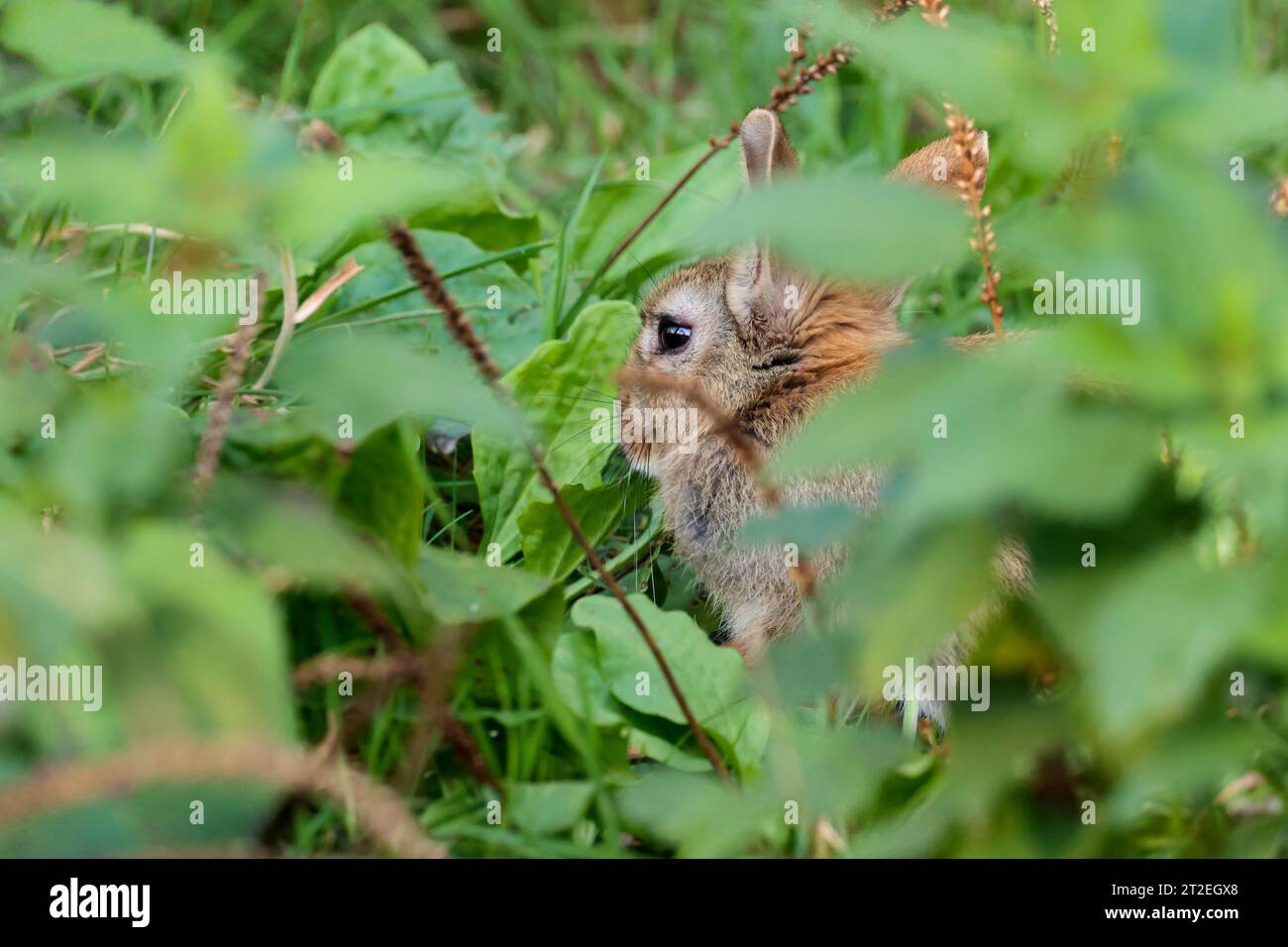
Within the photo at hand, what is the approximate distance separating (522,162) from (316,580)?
291cm

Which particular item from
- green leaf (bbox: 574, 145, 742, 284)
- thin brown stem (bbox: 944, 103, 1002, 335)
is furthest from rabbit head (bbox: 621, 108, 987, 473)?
thin brown stem (bbox: 944, 103, 1002, 335)

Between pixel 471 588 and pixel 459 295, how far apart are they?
150 centimetres

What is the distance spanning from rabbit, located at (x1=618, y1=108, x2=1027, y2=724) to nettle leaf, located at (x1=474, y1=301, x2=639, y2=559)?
14.5 inches

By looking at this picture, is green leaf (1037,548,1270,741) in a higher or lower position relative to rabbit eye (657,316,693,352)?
lower

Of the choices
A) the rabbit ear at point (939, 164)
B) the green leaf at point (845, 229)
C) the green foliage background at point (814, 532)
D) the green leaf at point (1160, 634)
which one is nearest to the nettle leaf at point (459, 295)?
the rabbit ear at point (939, 164)

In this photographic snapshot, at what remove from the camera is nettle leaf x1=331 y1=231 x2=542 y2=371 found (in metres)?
3.51

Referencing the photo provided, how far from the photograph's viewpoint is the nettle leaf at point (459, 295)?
3514 mm

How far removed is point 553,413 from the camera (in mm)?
3125

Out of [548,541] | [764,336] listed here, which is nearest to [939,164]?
[764,336]

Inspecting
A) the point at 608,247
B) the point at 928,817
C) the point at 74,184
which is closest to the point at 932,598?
the point at 928,817

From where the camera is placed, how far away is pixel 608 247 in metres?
3.83

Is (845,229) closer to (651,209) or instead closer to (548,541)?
(548,541)

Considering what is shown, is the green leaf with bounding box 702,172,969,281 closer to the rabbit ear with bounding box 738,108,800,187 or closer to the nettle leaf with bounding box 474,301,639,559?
the nettle leaf with bounding box 474,301,639,559

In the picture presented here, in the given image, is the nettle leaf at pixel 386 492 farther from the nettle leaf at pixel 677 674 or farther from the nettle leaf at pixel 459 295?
the nettle leaf at pixel 459 295
